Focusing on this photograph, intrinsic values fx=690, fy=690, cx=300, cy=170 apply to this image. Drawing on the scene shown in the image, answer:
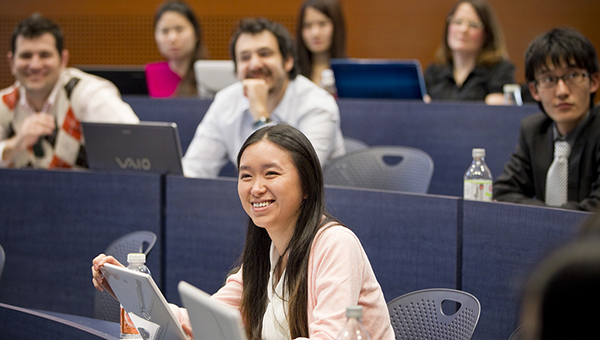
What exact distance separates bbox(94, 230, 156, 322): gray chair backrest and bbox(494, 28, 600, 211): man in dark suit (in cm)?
137

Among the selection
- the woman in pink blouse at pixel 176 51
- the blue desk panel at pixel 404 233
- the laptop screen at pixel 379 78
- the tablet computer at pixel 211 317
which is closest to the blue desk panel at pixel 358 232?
the blue desk panel at pixel 404 233

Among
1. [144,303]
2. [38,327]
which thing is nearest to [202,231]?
[38,327]

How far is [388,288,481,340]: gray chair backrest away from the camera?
1740mm

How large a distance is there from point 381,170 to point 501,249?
964mm

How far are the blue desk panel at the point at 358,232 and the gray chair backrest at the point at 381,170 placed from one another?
0.53 meters

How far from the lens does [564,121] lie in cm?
266

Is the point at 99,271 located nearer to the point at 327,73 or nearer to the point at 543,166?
the point at 543,166

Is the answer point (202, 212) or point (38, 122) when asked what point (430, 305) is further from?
point (38, 122)

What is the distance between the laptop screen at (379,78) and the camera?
3832 mm

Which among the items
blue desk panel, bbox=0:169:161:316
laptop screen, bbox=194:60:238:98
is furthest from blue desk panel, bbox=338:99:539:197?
blue desk panel, bbox=0:169:161:316

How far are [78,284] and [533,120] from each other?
81.2 inches

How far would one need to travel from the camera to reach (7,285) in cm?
314

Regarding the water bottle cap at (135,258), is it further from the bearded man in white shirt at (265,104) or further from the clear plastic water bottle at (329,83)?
the clear plastic water bottle at (329,83)

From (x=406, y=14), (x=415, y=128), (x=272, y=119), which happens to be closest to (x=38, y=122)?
(x=272, y=119)
